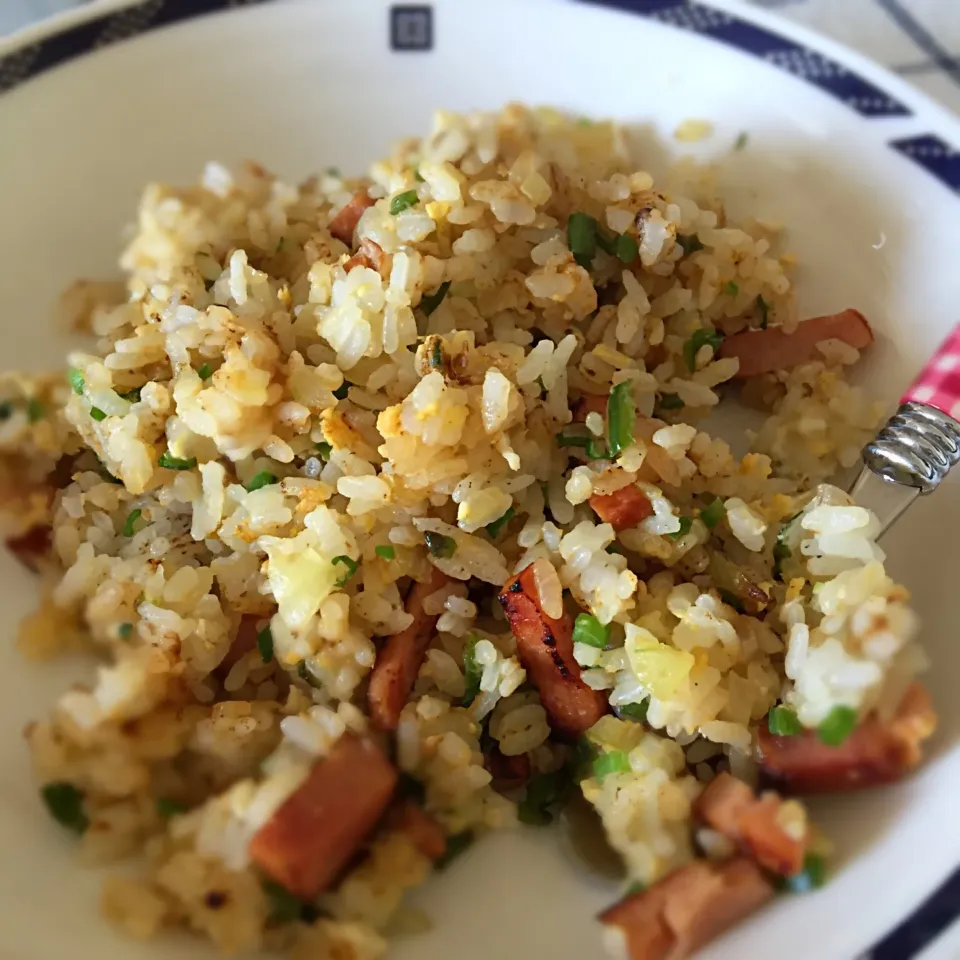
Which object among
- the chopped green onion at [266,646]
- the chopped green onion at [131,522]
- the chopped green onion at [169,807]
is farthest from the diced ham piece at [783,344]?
the chopped green onion at [169,807]

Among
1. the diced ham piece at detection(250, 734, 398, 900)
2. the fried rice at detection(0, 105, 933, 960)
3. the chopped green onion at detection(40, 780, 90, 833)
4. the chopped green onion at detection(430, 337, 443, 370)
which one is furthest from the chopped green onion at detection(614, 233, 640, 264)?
the chopped green onion at detection(40, 780, 90, 833)

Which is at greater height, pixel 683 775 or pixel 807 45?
pixel 807 45

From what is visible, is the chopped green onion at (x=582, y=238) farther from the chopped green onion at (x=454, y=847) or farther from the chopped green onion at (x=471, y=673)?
the chopped green onion at (x=454, y=847)

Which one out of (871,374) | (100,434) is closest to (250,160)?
(100,434)

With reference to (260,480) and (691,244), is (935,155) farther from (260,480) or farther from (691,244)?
(260,480)

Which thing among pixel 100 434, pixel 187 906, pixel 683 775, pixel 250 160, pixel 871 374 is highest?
pixel 871 374

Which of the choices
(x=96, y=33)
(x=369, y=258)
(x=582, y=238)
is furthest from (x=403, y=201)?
(x=96, y=33)

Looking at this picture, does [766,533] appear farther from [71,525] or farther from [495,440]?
[71,525]

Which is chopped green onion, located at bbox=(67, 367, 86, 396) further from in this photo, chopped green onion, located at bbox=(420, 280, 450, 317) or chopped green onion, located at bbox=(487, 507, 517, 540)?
chopped green onion, located at bbox=(487, 507, 517, 540)
